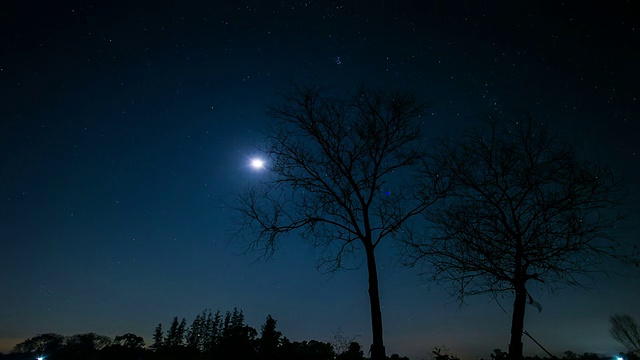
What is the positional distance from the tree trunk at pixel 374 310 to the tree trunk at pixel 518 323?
12.8 ft

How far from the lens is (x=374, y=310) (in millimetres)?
8281

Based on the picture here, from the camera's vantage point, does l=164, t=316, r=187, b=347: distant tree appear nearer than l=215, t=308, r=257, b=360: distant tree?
No

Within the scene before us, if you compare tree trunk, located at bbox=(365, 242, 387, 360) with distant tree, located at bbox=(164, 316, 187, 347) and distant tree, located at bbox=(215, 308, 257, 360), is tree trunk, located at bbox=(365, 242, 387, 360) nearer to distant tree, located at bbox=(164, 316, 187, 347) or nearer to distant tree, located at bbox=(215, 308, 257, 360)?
distant tree, located at bbox=(215, 308, 257, 360)

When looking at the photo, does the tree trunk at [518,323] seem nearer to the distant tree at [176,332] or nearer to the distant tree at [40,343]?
the distant tree at [176,332]

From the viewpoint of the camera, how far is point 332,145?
34.4 feet

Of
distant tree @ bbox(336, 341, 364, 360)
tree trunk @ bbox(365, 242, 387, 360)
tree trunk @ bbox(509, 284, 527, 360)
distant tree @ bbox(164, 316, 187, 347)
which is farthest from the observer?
distant tree @ bbox(164, 316, 187, 347)

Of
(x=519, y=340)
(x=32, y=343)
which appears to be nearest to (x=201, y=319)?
(x=32, y=343)

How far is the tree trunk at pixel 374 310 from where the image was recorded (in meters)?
7.70

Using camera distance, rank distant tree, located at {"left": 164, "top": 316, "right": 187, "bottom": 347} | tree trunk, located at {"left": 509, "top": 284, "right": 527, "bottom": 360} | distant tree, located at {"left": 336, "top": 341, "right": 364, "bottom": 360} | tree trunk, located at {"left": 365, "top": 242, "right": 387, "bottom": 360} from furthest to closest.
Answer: distant tree, located at {"left": 164, "top": 316, "right": 187, "bottom": 347} → distant tree, located at {"left": 336, "top": 341, "right": 364, "bottom": 360} → tree trunk, located at {"left": 509, "top": 284, "right": 527, "bottom": 360} → tree trunk, located at {"left": 365, "top": 242, "right": 387, "bottom": 360}

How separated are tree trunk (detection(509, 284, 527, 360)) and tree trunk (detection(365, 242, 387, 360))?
3912mm

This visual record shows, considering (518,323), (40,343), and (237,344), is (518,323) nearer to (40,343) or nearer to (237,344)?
(237,344)

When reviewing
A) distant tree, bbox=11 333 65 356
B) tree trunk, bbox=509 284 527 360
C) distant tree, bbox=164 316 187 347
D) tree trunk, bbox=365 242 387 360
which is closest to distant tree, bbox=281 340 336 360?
tree trunk, bbox=365 242 387 360

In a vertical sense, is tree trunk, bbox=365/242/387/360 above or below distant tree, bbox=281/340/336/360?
above

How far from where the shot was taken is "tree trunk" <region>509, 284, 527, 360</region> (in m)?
8.79
